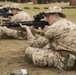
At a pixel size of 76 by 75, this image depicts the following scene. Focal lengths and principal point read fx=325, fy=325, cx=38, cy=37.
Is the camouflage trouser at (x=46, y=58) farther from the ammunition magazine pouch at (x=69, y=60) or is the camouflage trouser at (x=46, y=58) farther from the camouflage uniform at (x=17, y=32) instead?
the camouflage uniform at (x=17, y=32)

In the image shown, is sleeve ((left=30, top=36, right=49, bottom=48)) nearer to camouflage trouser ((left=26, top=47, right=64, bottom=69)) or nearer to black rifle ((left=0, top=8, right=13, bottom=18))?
camouflage trouser ((left=26, top=47, right=64, bottom=69))

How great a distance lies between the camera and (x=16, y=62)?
25.5 feet

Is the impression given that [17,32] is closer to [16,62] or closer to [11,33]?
[11,33]

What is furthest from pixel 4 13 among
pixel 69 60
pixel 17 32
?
pixel 69 60

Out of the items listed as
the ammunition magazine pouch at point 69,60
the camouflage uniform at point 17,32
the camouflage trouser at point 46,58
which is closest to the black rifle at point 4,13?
the camouflage uniform at point 17,32

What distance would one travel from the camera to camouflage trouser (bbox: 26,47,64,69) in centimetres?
688

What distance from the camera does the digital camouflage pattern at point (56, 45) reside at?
6.70 meters

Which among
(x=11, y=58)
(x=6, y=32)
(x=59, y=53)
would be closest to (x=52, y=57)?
(x=59, y=53)

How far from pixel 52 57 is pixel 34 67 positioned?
1.92 feet

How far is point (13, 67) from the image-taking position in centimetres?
731

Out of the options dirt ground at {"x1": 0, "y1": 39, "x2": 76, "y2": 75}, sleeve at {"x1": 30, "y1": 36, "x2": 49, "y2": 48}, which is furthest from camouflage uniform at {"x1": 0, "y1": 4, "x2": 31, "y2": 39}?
sleeve at {"x1": 30, "y1": 36, "x2": 49, "y2": 48}

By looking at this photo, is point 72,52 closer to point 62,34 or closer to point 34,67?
point 62,34

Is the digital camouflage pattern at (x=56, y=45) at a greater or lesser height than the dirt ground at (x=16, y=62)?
greater

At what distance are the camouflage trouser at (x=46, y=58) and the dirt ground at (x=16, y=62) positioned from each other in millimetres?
134
